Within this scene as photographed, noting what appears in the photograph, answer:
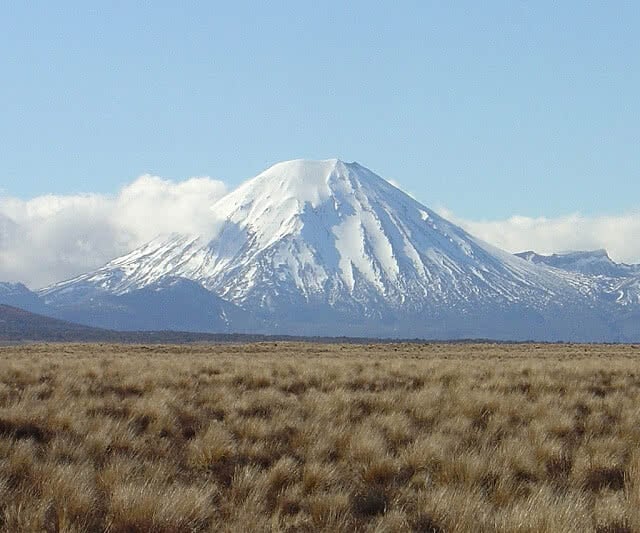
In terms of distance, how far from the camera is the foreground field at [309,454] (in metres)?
7.19

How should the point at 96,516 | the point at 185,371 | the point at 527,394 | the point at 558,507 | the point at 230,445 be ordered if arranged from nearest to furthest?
1. the point at 96,516
2. the point at 558,507
3. the point at 230,445
4. the point at 527,394
5. the point at 185,371

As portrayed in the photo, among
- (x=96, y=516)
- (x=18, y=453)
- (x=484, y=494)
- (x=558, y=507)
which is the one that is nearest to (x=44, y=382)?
(x=18, y=453)

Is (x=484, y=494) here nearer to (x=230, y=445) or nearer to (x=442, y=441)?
(x=442, y=441)

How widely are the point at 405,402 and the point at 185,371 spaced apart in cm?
472

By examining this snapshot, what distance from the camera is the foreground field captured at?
719 centimetres

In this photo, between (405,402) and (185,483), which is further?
(405,402)

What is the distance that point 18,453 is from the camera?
8.41 meters

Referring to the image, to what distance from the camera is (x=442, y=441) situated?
9.91m

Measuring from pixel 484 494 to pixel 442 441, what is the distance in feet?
5.41

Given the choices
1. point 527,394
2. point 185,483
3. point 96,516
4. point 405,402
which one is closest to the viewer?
point 96,516

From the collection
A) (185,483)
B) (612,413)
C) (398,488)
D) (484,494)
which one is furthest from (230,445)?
(612,413)

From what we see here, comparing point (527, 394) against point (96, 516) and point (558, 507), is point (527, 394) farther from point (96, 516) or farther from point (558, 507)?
point (96, 516)

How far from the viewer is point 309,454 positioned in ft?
30.4

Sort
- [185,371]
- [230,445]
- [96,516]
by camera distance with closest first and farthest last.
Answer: [96,516]
[230,445]
[185,371]
